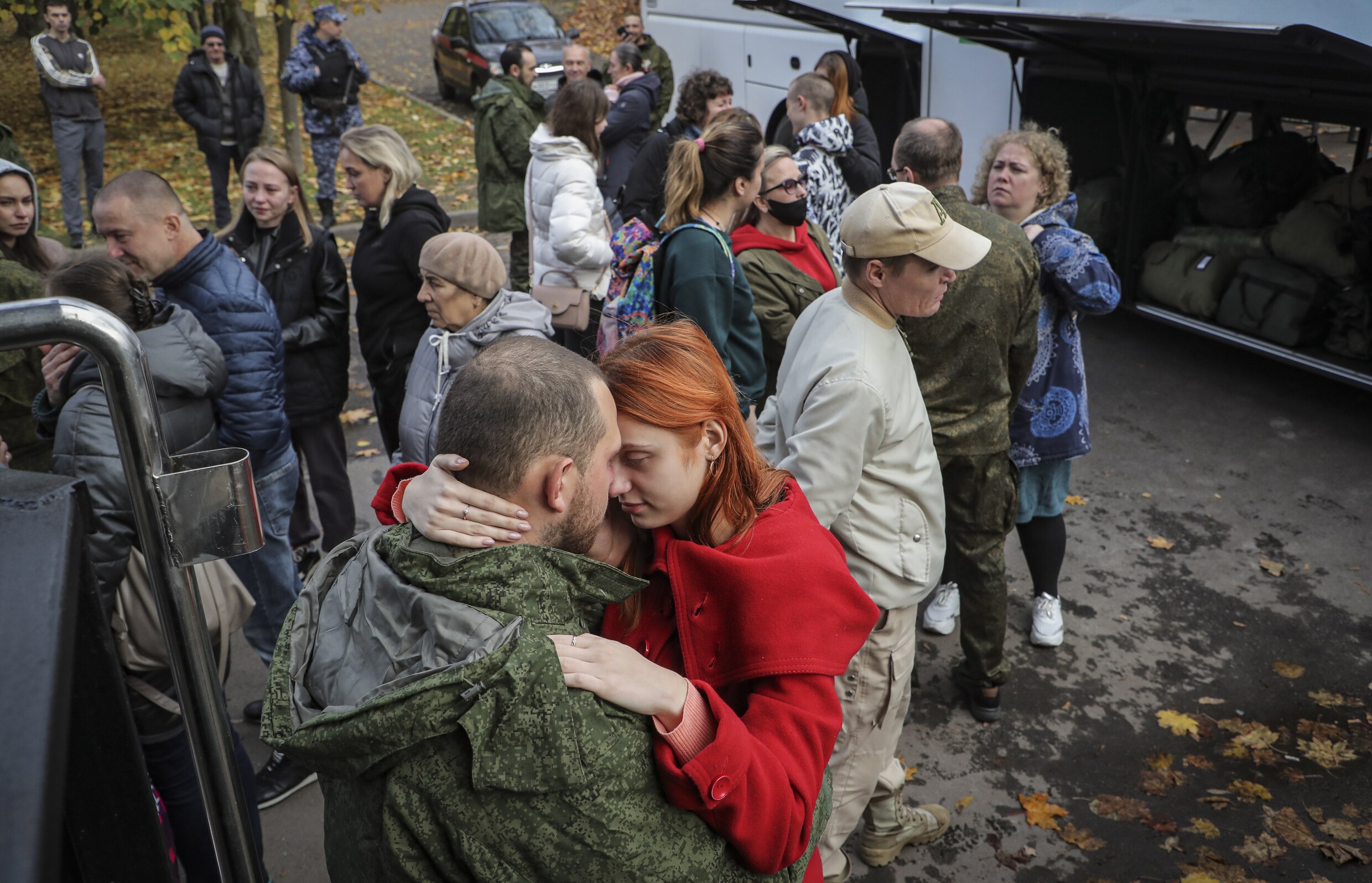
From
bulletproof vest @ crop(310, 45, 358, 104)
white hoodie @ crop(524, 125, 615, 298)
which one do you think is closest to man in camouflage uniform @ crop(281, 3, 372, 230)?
bulletproof vest @ crop(310, 45, 358, 104)

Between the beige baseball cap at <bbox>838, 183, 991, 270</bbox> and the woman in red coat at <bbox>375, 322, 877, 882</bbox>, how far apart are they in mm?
1017

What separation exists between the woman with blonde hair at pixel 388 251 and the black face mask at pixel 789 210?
1.50 meters

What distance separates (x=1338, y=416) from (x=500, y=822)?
688 centimetres

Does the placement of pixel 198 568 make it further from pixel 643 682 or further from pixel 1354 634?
pixel 1354 634

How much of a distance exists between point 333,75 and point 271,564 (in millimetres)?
9132

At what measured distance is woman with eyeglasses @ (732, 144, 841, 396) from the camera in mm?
4191

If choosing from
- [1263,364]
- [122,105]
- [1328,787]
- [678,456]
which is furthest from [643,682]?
[122,105]

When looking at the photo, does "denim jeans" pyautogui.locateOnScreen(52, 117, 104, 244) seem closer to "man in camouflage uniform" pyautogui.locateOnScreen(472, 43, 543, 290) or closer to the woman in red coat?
"man in camouflage uniform" pyautogui.locateOnScreen(472, 43, 543, 290)

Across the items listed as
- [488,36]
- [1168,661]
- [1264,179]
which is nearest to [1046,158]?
[1168,661]

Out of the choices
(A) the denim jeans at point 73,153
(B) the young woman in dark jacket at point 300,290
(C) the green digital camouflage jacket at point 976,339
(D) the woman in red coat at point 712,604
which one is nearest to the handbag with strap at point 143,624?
(D) the woman in red coat at point 712,604

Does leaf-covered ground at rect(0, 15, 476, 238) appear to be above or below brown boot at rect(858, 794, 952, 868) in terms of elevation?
above

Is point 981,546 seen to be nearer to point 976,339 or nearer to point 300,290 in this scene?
point 976,339

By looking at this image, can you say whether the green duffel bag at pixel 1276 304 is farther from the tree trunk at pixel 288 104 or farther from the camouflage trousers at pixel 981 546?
the tree trunk at pixel 288 104

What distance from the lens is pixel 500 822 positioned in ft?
4.21
